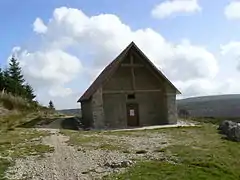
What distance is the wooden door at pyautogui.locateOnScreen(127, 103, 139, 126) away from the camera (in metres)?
35.6

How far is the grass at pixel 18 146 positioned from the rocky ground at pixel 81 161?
1.65ft

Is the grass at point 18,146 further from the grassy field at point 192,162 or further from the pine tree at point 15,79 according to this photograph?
the pine tree at point 15,79

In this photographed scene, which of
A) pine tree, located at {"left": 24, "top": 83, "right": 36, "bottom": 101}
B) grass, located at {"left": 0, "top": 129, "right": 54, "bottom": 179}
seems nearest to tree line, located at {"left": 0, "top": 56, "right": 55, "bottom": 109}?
pine tree, located at {"left": 24, "top": 83, "right": 36, "bottom": 101}

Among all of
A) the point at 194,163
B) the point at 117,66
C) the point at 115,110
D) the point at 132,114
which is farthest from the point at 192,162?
the point at 132,114

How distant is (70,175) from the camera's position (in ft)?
47.6

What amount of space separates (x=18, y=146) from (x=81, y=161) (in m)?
6.00

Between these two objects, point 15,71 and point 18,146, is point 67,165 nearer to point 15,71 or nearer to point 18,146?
point 18,146

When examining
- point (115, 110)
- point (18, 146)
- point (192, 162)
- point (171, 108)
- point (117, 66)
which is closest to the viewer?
point (192, 162)

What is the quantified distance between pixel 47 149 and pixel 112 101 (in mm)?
15409

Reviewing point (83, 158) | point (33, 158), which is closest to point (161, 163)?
point (83, 158)

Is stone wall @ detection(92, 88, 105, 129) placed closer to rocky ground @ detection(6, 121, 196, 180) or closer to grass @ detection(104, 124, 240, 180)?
rocky ground @ detection(6, 121, 196, 180)

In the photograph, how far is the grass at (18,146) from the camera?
58.9 ft

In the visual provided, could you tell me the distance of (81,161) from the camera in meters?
17.0

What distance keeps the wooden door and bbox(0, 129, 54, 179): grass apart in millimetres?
9375
